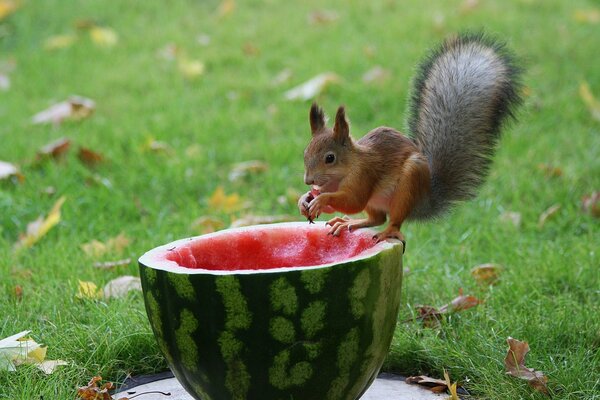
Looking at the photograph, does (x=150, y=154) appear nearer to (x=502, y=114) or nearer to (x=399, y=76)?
(x=399, y=76)

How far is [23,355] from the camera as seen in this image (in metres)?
2.85

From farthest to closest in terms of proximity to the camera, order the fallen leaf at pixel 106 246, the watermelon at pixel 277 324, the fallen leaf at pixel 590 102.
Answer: the fallen leaf at pixel 590 102
the fallen leaf at pixel 106 246
the watermelon at pixel 277 324

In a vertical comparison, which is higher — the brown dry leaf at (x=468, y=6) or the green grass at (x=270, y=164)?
the brown dry leaf at (x=468, y=6)

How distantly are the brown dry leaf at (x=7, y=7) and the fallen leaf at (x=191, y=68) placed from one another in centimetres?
219

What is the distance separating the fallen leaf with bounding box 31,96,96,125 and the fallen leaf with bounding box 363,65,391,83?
2.02m

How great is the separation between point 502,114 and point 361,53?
4378 millimetres

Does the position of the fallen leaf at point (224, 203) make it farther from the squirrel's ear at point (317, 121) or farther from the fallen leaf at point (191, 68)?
the fallen leaf at point (191, 68)

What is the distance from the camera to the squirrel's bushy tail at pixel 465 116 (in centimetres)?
284

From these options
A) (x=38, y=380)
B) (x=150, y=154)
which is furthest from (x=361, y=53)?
(x=38, y=380)

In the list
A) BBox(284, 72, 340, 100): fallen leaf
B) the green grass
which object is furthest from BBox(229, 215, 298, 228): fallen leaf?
BBox(284, 72, 340, 100): fallen leaf

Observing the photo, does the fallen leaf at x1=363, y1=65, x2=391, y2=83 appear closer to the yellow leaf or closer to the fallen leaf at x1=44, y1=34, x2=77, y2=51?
the fallen leaf at x1=44, y1=34, x2=77, y2=51

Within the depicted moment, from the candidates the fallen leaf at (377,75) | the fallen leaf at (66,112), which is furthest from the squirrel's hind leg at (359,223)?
the fallen leaf at (66,112)

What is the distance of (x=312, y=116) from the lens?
2664 mm

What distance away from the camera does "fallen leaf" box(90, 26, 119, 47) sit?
791cm
